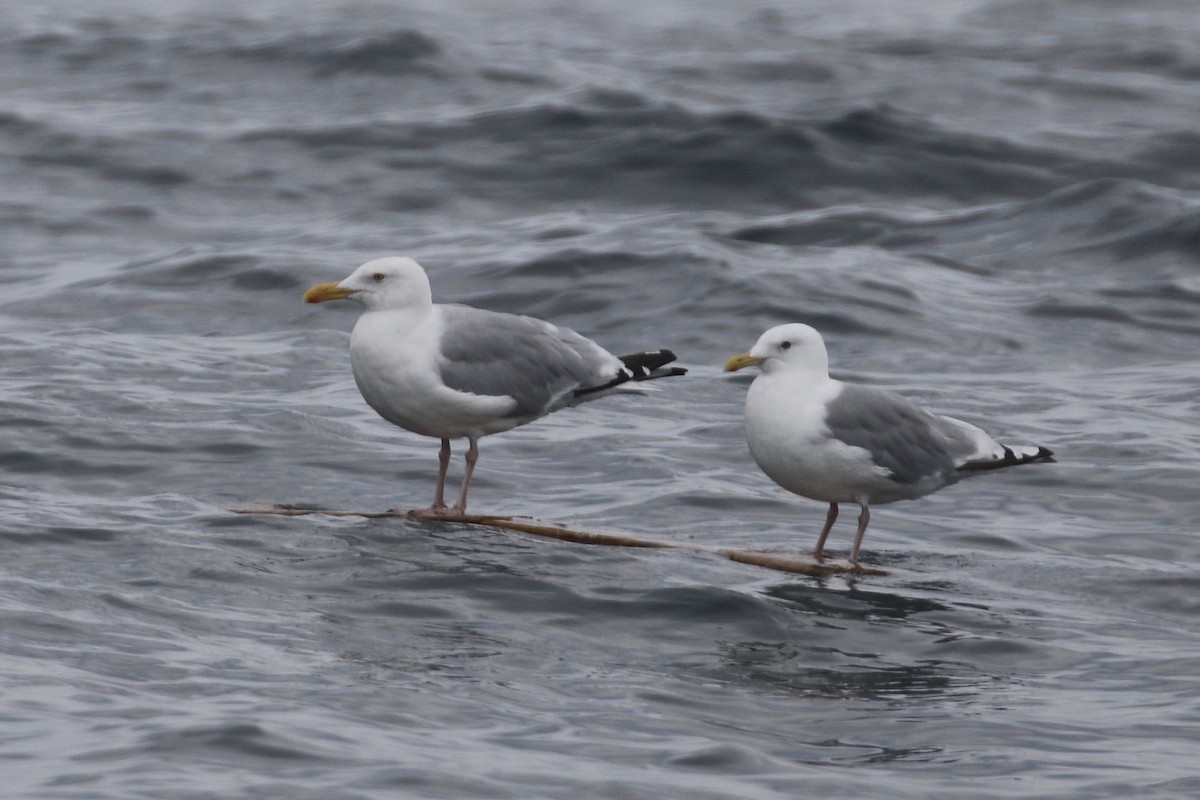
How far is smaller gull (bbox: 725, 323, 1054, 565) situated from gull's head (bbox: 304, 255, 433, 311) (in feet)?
5.63

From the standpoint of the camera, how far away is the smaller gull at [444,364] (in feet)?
30.5

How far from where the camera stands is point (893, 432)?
29.9 ft

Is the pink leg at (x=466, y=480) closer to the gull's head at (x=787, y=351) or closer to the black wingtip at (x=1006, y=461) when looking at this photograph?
the gull's head at (x=787, y=351)

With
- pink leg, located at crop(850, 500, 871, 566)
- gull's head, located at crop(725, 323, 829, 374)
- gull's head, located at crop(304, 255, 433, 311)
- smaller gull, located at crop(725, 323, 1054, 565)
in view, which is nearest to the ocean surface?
pink leg, located at crop(850, 500, 871, 566)

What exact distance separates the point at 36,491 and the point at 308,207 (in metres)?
9.65

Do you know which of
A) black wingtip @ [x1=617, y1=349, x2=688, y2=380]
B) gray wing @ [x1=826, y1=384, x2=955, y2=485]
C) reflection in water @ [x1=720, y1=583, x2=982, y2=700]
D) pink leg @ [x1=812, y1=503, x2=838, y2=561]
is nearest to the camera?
reflection in water @ [x1=720, y1=583, x2=982, y2=700]

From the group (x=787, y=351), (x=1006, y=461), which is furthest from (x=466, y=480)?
(x=1006, y=461)

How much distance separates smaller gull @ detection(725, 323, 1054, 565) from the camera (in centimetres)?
883

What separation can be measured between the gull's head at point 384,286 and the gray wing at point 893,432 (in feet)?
7.37

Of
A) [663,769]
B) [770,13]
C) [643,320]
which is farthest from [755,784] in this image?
[770,13]

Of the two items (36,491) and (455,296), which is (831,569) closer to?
(36,491)

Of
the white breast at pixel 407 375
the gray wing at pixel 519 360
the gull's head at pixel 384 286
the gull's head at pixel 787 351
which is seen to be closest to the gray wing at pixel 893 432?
the gull's head at pixel 787 351

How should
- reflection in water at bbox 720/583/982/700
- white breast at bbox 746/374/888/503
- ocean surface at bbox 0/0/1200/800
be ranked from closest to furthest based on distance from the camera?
ocean surface at bbox 0/0/1200/800
reflection in water at bbox 720/583/982/700
white breast at bbox 746/374/888/503

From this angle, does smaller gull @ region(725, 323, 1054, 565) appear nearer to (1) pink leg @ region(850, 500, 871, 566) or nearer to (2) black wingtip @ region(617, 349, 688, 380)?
(1) pink leg @ region(850, 500, 871, 566)
